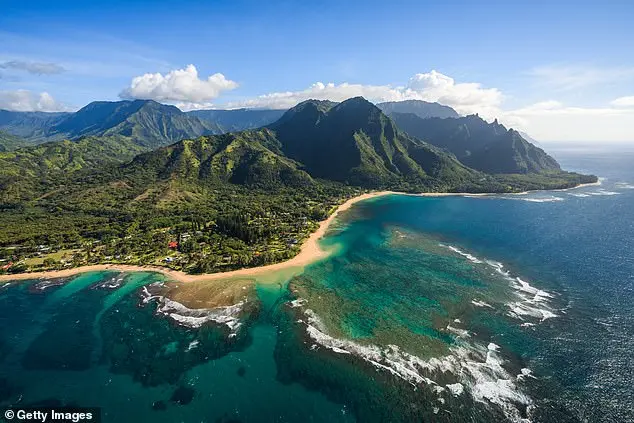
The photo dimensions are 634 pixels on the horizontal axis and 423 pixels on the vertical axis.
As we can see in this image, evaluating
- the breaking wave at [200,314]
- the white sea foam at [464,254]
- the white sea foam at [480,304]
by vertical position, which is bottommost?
the breaking wave at [200,314]

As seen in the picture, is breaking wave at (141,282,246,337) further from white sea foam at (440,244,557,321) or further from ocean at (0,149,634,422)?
white sea foam at (440,244,557,321)

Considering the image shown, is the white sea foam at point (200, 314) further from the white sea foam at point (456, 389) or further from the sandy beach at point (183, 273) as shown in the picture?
the white sea foam at point (456, 389)

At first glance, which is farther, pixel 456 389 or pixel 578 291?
pixel 578 291

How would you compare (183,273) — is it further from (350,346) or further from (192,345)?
(350,346)

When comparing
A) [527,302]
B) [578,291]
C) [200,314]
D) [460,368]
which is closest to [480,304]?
[527,302]

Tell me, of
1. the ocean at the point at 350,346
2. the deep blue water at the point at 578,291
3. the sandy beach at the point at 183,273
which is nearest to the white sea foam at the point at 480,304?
the ocean at the point at 350,346

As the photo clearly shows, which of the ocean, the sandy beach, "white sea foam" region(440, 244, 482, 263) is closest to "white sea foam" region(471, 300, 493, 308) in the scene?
the ocean
